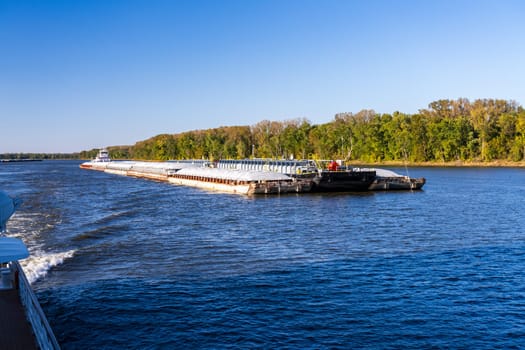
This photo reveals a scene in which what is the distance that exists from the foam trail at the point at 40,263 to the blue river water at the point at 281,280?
135 millimetres

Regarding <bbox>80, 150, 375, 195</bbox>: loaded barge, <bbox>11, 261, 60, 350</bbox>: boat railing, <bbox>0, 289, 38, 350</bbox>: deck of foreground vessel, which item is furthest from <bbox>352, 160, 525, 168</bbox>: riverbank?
<bbox>11, 261, 60, 350</bbox>: boat railing

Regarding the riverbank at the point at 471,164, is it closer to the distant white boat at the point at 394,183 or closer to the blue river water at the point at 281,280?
the distant white boat at the point at 394,183

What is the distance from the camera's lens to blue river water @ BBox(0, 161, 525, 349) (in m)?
18.1

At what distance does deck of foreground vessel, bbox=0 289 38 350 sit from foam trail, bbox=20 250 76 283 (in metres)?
9.38

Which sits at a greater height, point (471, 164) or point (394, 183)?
point (471, 164)

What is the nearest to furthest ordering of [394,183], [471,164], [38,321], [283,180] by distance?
[38,321] < [283,180] < [394,183] < [471,164]

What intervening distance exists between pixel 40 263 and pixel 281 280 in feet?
44.8

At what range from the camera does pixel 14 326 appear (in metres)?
13.9

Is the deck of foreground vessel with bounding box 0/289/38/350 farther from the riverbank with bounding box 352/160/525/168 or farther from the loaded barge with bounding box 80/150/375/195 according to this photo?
the riverbank with bounding box 352/160/525/168

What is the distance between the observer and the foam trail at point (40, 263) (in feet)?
85.9

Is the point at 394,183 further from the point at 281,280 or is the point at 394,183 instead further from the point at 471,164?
the point at 471,164

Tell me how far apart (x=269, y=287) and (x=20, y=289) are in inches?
412

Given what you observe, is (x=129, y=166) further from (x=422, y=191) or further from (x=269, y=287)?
(x=269, y=287)

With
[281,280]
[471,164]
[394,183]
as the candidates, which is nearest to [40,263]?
[281,280]
